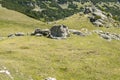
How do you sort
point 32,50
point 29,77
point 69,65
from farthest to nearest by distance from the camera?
1. point 32,50
2. point 69,65
3. point 29,77

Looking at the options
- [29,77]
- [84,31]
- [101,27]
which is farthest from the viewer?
[101,27]

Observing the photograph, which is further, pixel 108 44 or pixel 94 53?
pixel 108 44

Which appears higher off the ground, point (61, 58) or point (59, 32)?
point (59, 32)

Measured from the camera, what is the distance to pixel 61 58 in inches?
2485

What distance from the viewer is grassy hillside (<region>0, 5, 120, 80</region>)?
53.3m

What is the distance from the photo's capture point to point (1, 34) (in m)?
99.9

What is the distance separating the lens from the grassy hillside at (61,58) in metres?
53.3

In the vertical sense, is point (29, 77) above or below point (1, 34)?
above

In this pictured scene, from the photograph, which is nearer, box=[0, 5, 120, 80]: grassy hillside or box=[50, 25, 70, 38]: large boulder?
box=[0, 5, 120, 80]: grassy hillside

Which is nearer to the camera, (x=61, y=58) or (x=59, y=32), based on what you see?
(x=61, y=58)

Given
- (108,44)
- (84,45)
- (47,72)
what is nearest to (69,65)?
(47,72)

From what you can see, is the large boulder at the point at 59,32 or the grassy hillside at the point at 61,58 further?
the large boulder at the point at 59,32

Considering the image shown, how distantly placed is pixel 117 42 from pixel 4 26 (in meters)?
45.6

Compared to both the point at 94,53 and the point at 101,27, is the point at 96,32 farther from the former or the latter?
the point at 94,53
